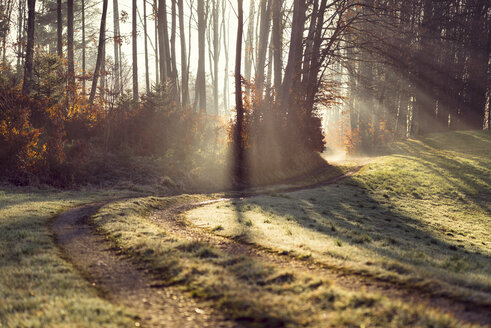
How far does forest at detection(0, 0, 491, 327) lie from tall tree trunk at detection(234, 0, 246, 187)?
0.08 m

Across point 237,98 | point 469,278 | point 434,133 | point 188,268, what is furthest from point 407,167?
point 188,268

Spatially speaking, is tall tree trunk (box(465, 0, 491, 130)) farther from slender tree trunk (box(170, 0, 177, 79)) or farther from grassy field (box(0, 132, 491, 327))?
slender tree trunk (box(170, 0, 177, 79))

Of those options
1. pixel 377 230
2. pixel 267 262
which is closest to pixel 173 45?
pixel 377 230

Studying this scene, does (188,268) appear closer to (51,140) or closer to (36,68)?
(51,140)

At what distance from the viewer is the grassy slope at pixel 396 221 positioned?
6.08 m

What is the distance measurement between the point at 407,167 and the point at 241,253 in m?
19.5

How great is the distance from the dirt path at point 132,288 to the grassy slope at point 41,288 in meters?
0.19

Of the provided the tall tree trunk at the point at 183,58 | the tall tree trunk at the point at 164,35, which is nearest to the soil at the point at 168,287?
the tall tree trunk at the point at 164,35

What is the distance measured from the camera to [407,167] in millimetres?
23250

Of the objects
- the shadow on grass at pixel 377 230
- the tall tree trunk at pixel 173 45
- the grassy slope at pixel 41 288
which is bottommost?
the shadow on grass at pixel 377 230

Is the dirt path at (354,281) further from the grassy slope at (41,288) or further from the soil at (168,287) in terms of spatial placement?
the grassy slope at (41,288)

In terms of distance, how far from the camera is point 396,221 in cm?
1349

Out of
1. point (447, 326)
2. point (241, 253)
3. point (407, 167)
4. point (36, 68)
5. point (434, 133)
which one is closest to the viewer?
point (447, 326)

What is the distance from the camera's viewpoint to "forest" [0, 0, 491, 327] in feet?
15.1
